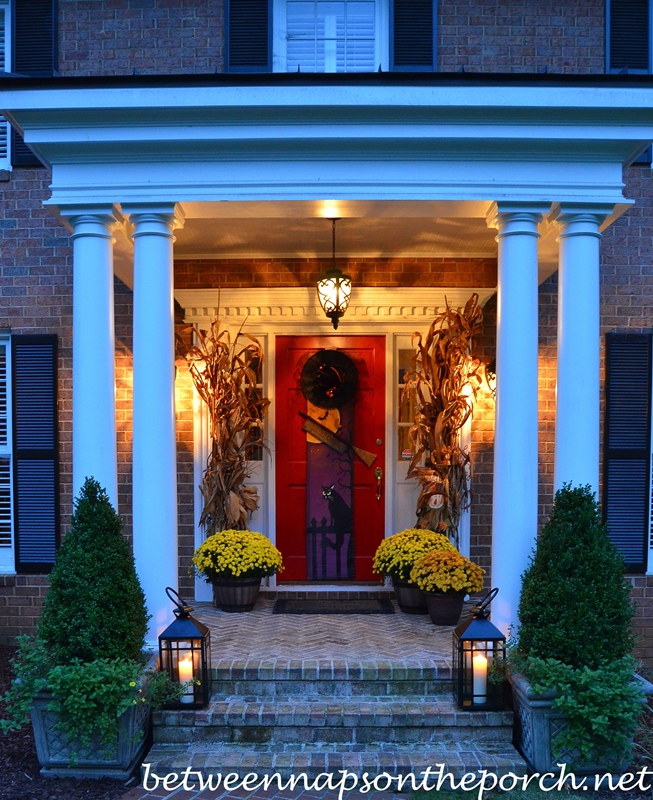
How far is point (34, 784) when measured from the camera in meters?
3.89

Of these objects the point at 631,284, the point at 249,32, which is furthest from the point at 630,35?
the point at 249,32

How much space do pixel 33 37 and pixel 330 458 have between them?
16.0 ft

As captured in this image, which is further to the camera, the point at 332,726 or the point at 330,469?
the point at 330,469

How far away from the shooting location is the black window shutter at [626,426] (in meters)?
6.28

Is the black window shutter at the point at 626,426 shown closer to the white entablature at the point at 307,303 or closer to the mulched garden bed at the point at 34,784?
the white entablature at the point at 307,303

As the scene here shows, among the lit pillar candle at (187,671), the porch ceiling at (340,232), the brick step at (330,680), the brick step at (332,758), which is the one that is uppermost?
the porch ceiling at (340,232)

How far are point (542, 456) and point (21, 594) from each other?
518 centimetres

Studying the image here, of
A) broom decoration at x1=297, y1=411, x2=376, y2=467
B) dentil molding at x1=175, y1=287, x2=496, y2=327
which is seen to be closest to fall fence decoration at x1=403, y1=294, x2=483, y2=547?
dentil molding at x1=175, y1=287, x2=496, y2=327

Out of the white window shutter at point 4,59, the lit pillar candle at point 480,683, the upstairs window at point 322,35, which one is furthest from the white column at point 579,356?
the white window shutter at point 4,59

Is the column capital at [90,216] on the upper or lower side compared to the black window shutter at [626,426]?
upper

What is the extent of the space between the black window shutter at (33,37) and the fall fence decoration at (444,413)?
14.2ft

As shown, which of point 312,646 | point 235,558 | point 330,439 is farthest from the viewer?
point 330,439

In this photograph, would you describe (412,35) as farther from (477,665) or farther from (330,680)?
(330,680)

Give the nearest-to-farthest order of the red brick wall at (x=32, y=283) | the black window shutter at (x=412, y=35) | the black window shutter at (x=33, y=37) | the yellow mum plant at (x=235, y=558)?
the yellow mum plant at (x=235, y=558)
the black window shutter at (x=412, y=35)
the black window shutter at (x=33, y=37)
the red brick wall at (x=32, y=283)
